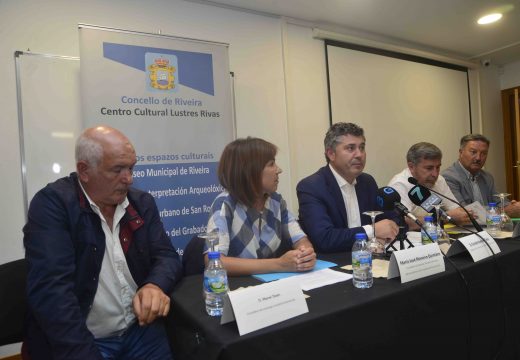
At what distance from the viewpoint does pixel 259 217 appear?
65.4 inches

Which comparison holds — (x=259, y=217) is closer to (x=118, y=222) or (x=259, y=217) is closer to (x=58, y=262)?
(x=118, y=222)

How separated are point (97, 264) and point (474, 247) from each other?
1494 millimetres

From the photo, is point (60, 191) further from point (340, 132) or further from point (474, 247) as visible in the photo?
point (474, 247)

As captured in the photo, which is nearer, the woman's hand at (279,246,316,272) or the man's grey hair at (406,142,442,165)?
the woman's hand at (279,246,316,272)

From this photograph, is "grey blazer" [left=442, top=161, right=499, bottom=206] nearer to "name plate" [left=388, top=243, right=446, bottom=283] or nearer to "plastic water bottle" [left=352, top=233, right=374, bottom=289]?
"name plate" [left=388, top=243, right=446, bottom=283]

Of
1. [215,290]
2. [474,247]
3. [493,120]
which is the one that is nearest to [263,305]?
[215,290]

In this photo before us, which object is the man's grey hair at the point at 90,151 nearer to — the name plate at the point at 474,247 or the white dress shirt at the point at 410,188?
the name plate at the point at 474,247

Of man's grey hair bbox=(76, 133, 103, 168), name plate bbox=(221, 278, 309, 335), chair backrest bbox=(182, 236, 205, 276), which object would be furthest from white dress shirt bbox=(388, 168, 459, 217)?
man's grey hair bbox=(76, 133, 103, 168)

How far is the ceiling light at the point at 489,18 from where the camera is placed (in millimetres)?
3934

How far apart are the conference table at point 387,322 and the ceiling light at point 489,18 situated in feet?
11.1

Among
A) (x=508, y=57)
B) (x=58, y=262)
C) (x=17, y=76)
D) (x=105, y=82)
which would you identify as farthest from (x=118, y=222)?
Result: (x=508, y=57)

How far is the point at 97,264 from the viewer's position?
129cm

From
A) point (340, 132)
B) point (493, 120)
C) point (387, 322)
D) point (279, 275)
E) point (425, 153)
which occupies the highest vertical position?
point (493, 120)

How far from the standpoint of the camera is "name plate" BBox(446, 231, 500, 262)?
1466mm
